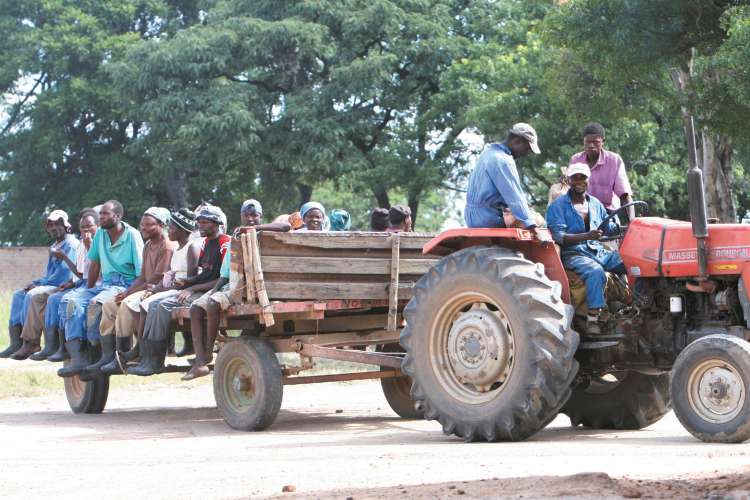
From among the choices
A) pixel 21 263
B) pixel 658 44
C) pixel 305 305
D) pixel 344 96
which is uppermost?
pixel 344 96

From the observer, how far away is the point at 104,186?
4006 cm

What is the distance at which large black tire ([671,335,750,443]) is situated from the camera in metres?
7.97

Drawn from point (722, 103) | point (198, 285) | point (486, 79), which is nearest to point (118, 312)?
point (198, 285)

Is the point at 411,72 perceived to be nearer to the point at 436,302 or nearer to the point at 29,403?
the point at 29,403

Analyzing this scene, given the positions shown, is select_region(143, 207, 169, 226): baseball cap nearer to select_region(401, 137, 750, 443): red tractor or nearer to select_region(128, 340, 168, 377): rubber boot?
select_region(128, 340, 168, 377): rubber boot

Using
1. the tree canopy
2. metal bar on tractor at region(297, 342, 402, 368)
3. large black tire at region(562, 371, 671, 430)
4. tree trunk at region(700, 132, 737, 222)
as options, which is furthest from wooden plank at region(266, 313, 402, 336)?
tree trunk at region(700, 132, 737, 222)

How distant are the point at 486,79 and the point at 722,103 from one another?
15.2 metres

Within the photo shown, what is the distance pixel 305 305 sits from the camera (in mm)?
10266

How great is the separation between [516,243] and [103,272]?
5324 mm

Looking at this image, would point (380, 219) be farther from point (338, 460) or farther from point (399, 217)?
point (338, 460)

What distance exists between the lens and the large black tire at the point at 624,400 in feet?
32.8

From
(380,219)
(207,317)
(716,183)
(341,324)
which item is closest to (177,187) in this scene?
Answer: (716,183)

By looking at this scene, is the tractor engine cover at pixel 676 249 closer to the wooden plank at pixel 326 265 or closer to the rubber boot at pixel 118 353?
the wooden plank at pixel 326 265

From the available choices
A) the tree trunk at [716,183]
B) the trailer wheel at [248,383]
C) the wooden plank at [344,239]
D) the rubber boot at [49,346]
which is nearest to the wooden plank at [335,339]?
the trailer wheel at [248,383]
